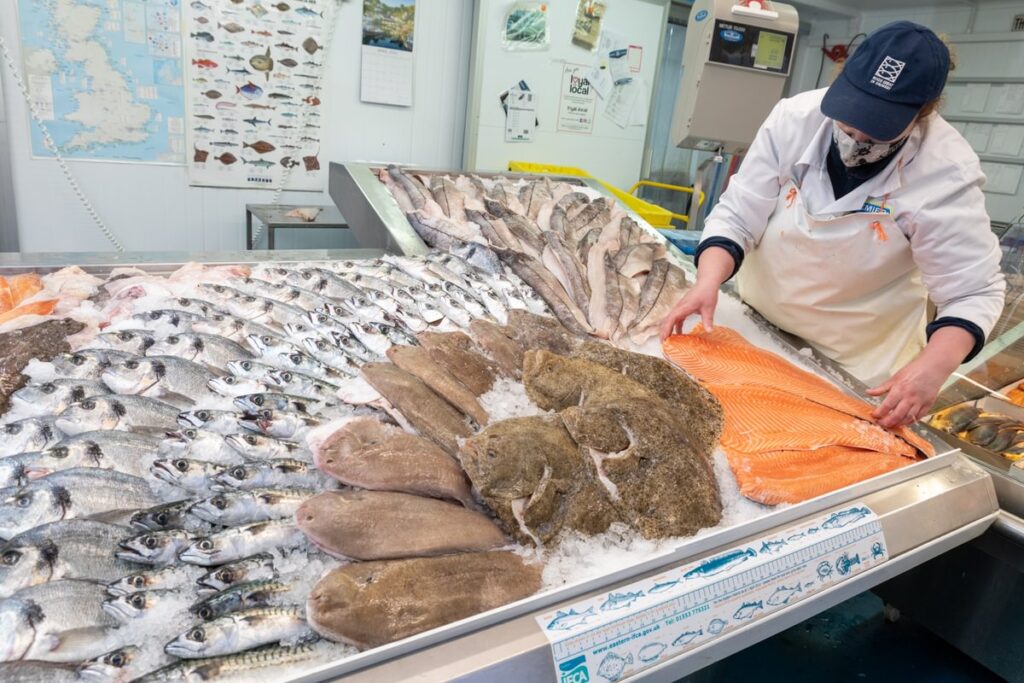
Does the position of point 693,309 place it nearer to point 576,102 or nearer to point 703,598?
point 703,598

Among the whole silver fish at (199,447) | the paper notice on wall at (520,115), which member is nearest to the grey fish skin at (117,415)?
the whole silver fish at (199,447)

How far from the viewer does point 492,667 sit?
107 centimetres

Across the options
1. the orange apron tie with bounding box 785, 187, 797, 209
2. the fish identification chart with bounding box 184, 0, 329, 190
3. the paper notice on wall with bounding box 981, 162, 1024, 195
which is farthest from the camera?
the paper notice on wall with bounding box 981, 162, 1024, 195

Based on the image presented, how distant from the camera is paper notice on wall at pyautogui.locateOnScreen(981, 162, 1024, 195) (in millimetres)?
7500

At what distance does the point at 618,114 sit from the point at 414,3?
2514 mm

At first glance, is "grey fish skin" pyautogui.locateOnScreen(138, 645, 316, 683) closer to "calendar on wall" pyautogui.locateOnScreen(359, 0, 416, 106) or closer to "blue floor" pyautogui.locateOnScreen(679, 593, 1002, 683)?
"blue floor" pyautogui.locateOnScreen(679, 593, 1002, 683)

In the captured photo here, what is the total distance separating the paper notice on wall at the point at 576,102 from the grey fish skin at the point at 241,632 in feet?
20.9

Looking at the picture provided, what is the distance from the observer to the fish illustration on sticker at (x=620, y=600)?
3.98 feet

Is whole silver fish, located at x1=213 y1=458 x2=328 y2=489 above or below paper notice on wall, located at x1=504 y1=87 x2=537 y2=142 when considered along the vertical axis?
below

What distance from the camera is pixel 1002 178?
7.61 meters

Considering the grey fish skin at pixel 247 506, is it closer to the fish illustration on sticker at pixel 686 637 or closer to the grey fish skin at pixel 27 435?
the grey fish skin at pixel 27 435

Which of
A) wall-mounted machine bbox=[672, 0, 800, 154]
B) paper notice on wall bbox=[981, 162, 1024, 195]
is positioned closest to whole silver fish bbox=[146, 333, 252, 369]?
wall-mounted machine bbox=[672, 0, 800, 154]

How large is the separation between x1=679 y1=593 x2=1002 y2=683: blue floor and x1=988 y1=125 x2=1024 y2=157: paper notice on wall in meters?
7.29

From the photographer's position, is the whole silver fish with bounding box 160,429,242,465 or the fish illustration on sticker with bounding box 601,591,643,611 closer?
the fish illustration on sticker with bounding box 601,591,643,611
